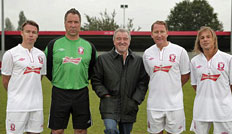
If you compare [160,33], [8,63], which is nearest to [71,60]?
[8,63]

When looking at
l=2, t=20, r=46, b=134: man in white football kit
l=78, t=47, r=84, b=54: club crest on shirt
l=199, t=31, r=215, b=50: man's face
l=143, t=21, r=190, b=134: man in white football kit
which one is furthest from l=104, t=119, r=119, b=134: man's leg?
l=199, t=31, r=215, b=50: man's face

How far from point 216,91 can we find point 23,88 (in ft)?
7.80

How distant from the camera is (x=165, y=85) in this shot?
11.1 feet

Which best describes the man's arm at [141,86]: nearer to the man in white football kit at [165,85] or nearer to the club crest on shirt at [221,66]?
the man in white football kit at [165,85]

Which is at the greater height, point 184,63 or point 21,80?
point 184,63

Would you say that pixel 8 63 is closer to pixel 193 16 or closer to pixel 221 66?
pixel 221 66

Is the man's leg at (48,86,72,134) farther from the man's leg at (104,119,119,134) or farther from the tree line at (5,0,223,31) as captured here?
the tree line at (5,0,223,31)

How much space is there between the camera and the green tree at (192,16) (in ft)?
153

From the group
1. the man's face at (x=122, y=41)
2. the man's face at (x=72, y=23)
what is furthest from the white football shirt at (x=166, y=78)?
the man's face at (x=72, y=23)

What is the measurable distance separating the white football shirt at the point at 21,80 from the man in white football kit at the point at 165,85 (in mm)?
1478

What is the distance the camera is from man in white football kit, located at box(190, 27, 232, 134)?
323 centimetres

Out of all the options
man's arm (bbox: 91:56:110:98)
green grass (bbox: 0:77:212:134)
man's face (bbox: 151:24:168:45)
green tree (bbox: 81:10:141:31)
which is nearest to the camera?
man's arm (bbox: 91:56:110:98)

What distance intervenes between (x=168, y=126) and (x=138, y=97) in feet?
1.77

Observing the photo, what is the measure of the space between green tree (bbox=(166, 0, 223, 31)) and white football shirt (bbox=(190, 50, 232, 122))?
45.5 metres
